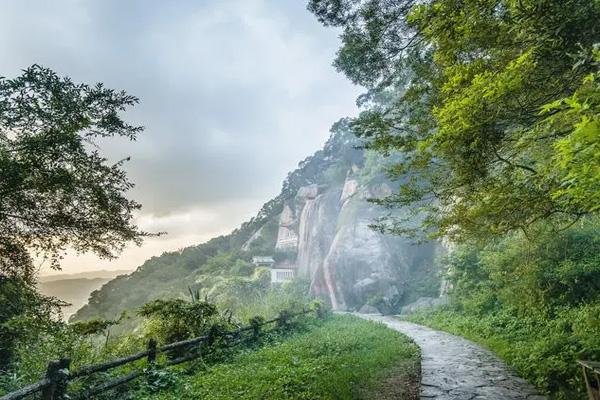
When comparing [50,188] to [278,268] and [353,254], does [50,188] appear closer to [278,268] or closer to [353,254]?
[353,254]

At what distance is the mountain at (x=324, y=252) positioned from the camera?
3262 cm

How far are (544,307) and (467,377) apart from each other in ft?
16.3

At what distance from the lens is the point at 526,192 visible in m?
5.66

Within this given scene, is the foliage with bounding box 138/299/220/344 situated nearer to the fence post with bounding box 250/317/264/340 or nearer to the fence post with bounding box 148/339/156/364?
the fence post with bounding box 148/339/156/364

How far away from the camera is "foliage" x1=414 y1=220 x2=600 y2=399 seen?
6.37 metres

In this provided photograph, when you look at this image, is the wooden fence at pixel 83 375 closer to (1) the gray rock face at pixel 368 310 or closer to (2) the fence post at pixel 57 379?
(2) the fence post at pixel 57 379

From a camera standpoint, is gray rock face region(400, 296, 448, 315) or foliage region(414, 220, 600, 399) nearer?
foliage region(414, 220, 600, 399)

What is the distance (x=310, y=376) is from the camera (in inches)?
269

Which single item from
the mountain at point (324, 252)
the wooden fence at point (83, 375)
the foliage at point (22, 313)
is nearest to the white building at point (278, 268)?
the mountain at point (324, 252)

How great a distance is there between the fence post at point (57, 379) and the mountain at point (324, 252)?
2381cm

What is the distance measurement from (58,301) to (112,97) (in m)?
4.72

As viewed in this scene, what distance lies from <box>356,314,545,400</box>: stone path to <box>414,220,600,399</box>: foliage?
354 millimetres

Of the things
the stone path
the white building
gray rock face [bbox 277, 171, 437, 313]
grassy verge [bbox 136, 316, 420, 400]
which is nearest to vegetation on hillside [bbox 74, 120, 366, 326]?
the white building

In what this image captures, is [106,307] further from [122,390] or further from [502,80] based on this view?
[502,80]
